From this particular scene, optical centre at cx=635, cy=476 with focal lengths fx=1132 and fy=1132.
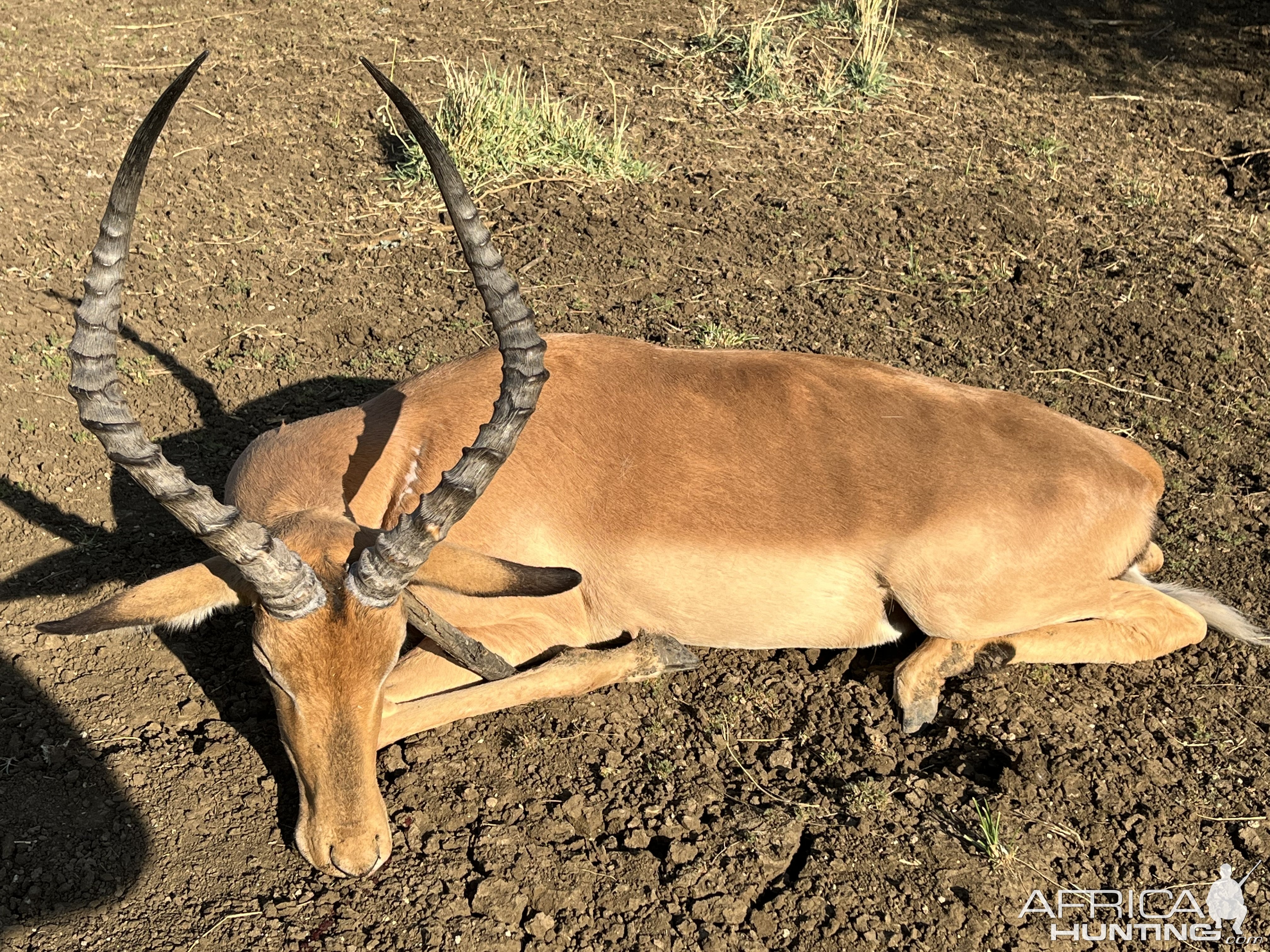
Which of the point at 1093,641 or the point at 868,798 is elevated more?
the point at 1093,641

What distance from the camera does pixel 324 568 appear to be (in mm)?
3826

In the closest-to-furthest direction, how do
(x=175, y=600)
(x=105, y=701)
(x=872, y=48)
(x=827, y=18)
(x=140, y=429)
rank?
(x=140, y=429) < (x=175, y=600) < (x=105, y=701) < (x=872, y=48) < (x=827, y=18)

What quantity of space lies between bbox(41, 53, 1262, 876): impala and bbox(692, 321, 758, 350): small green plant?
177 centimetres

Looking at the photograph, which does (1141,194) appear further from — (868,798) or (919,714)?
(868,798)

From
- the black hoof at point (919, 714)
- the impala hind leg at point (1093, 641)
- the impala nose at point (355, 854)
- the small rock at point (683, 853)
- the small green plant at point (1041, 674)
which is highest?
the impala hind leg at point (1093, 641)

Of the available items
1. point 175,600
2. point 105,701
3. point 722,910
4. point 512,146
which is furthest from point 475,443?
point 512,146

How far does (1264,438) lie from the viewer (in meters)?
6.59

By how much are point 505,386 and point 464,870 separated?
1.83 meters

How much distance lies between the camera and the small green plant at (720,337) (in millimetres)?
7223

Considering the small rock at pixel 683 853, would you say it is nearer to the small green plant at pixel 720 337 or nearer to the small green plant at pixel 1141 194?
the small green plant at pixel 720 337

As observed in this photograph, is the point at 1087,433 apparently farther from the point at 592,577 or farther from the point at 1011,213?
the point at 1011,213

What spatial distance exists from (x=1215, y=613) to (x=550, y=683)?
316 centimetres

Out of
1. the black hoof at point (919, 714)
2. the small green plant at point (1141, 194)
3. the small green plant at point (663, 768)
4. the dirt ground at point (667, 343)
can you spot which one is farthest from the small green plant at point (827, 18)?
the small green plant at point (663, 768)

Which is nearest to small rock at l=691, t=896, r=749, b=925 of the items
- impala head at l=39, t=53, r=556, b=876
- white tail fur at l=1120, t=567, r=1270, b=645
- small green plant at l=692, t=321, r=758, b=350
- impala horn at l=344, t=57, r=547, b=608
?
impala head at l=39, t=53, r=556, b=876
